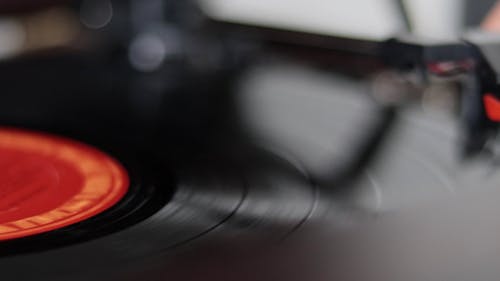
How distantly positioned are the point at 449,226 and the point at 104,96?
1.87 feet

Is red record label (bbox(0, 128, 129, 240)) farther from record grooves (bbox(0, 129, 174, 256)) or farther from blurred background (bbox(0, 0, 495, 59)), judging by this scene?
blurred background (bbox(0, 0, 495, 59))

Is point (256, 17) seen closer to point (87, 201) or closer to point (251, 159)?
point (251, 159)

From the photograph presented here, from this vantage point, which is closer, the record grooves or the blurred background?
the record grooves

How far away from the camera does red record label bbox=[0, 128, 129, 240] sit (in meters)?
0.69

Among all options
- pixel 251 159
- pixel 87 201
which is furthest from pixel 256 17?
pixel 87 201

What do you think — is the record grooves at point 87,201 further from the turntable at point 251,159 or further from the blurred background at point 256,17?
the blurred background at point 256,17

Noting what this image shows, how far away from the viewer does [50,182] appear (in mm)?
786

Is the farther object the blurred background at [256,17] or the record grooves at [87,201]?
the blurred background at [256,17]

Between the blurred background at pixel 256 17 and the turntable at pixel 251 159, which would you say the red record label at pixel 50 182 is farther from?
the blurred background at pixel 256 17

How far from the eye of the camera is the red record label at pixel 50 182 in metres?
0.69

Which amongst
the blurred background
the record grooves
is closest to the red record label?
the record grooves

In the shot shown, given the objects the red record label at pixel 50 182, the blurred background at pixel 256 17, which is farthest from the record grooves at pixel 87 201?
the blurred background at pixel 256 17

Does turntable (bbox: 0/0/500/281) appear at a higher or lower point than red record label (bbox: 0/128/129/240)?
lower

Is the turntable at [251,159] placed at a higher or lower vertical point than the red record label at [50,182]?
lower
